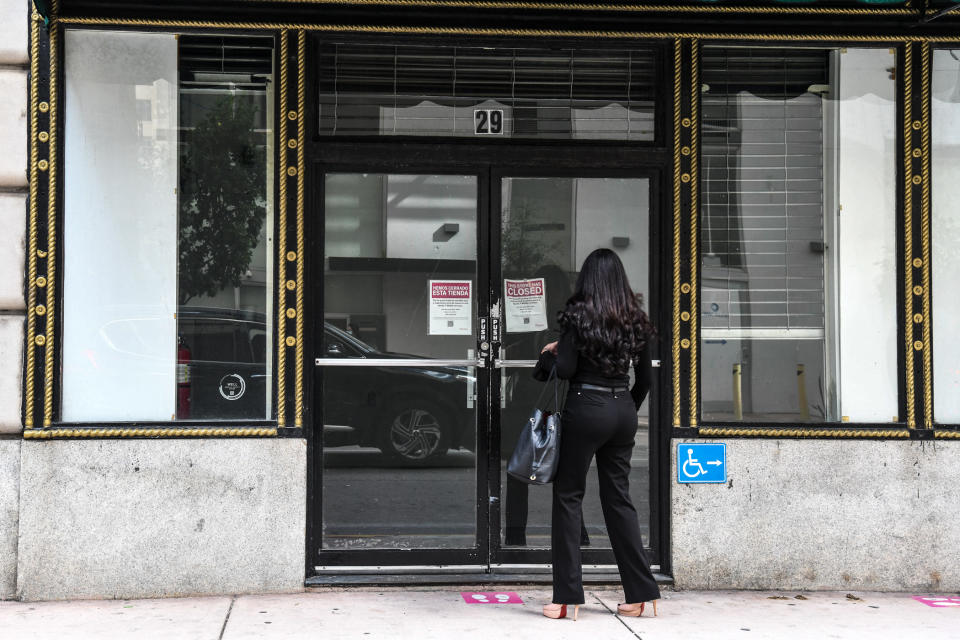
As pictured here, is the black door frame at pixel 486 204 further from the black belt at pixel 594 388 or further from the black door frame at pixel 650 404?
the black belt at pixel 594 388

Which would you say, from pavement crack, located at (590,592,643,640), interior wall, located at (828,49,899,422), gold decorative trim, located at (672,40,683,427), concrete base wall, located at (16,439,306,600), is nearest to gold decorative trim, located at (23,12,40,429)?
concrete base wall, located at (16,439,306,600)

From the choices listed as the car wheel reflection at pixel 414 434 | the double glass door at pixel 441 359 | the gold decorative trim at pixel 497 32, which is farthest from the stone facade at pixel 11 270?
the car wheel reflection at pixel 414 434

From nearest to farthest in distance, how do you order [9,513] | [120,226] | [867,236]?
[9,513] → [120,226] → [867,236]

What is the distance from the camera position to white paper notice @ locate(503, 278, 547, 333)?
20.0 ft

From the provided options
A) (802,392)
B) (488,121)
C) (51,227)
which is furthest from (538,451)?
(51,227)

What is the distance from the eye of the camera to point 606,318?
507cm

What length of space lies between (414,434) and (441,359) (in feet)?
1.57

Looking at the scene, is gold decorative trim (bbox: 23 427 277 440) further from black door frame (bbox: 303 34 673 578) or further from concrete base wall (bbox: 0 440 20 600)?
black door frame (bbox: 303 34 673 578)

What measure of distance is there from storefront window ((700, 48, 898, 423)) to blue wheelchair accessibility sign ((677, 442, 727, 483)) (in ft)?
1.48

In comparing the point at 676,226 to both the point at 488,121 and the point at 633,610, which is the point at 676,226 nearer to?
the point at 488,121

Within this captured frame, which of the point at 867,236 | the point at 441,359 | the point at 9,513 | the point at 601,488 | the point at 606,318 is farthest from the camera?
the point at 867,236

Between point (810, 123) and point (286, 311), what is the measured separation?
135 inches

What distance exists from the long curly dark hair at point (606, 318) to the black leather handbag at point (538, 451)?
0.27m

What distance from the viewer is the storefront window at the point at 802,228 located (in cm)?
612
